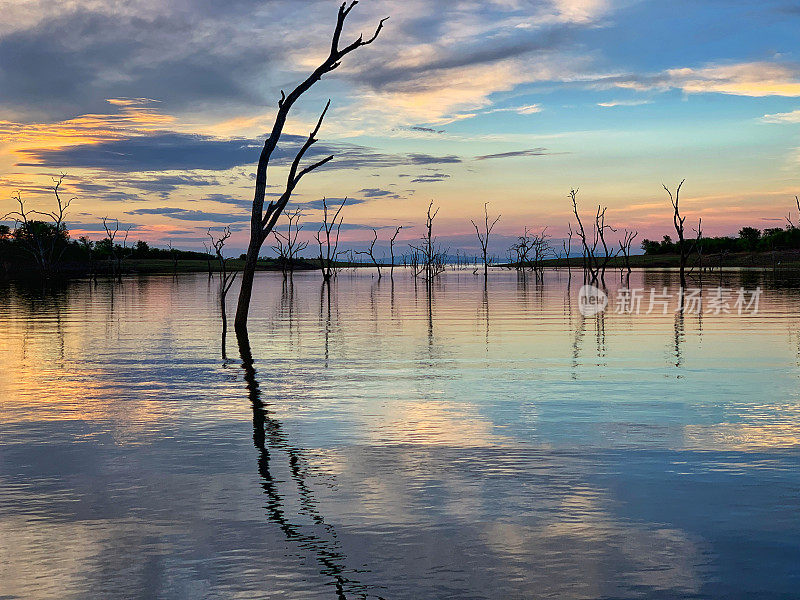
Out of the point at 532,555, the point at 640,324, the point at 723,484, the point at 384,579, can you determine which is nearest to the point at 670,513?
the point at 723,484

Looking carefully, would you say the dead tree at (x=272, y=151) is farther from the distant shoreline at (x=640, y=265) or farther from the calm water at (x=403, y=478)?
the distant shoreline at (x=640, y=265)

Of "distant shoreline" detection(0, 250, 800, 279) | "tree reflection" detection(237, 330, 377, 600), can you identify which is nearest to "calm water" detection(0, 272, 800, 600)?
"tree reflection" detection(237, 330, 377, 600)

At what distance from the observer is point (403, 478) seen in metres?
7.25

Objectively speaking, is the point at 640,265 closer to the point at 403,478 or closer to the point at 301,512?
the point at 403,478

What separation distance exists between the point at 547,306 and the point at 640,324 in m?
10.6

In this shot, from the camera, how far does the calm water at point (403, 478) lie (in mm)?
5109

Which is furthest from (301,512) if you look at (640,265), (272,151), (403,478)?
(640,265)

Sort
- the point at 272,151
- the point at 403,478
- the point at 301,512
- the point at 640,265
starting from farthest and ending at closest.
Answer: the point at 640,265 → the point at 272,151 → the point at 403,478 → the point at 301,512

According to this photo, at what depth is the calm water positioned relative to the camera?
511 cm

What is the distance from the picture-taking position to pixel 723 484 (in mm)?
6980

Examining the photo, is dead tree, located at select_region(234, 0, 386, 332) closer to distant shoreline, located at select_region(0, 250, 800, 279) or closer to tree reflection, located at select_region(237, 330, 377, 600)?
tree reflection, located at select_region(237, 330, 377, 600)

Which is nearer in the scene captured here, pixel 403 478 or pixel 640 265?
pixel 403 478

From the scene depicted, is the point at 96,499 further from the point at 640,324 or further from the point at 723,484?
the point at 640,324

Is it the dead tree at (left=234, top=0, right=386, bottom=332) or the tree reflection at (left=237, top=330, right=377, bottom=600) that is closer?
the tree reflection at (left=237, top=330, right=377, bottom=600)
